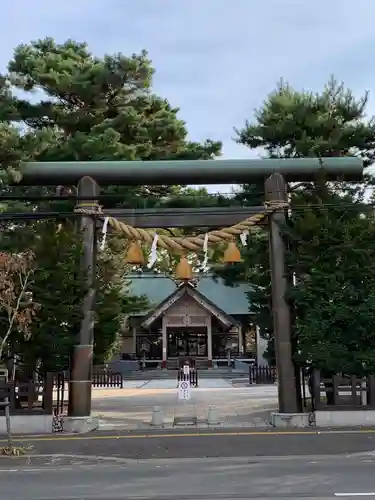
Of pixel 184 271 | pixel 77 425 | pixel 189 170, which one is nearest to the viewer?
pixel 77 425

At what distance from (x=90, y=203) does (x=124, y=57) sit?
9089 millimetres

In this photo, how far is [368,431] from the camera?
12.6 m

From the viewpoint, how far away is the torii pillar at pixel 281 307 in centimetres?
1355

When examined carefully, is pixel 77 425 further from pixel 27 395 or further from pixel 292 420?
pixel 292 420

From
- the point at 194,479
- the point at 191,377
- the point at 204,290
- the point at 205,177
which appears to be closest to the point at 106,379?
the point at 191,377

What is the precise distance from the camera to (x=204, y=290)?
44594 millimetres

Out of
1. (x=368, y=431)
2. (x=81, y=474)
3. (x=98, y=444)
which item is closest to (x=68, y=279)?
(x=98, y=444)

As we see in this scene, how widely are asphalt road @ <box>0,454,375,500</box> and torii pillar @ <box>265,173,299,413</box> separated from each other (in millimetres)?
3328

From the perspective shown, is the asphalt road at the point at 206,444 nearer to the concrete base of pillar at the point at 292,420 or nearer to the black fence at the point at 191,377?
the concrete base of pillar at the point at 292,420

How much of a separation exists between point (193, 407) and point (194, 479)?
951 centimetres

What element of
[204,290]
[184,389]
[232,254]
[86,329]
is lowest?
[184,389]

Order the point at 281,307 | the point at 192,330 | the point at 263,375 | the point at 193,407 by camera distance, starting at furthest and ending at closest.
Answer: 1. the point at 192,330
2. the point at 263,375
3. the point at 193,407
4. the point at 281,307

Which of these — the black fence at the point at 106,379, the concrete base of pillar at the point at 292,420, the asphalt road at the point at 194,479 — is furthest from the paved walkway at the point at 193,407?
the asphalt road at the point at 194,479

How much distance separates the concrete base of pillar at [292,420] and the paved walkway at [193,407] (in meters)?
0.60
